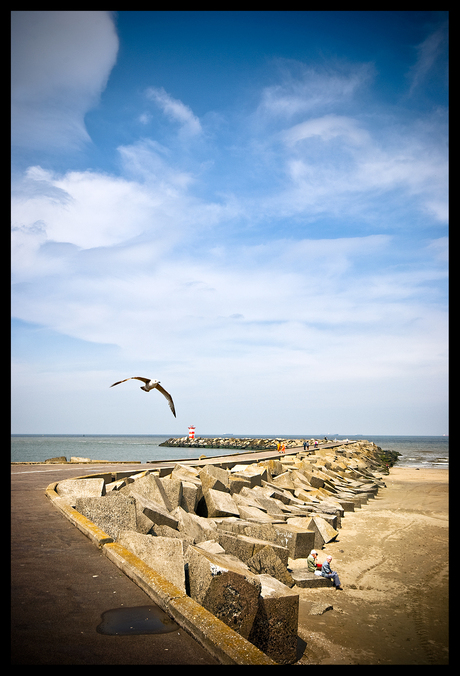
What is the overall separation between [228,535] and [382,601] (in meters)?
2.54

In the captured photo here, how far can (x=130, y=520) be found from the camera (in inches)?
241

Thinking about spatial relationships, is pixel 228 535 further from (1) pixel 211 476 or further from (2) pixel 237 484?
(2) pixel 237 484

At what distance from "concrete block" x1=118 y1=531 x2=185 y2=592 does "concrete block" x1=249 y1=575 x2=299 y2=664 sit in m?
0.79

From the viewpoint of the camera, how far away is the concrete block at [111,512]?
596 cm

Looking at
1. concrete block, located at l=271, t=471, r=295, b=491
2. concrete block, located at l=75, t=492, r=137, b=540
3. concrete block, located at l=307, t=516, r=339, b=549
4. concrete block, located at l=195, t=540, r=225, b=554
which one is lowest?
concrete block, located at l=271, t=471, r=295, b=491

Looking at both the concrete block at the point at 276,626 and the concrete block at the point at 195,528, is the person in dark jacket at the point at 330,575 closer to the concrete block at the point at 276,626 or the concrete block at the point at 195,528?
the concrete block at the point at 195,528

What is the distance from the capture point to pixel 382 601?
6445 millimetres

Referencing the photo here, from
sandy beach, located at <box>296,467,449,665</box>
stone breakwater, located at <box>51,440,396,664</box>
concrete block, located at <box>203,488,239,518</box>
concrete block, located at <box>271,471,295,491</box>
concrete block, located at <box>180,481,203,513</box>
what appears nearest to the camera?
stone breakwater, located at <box>51,440,396,664</box>

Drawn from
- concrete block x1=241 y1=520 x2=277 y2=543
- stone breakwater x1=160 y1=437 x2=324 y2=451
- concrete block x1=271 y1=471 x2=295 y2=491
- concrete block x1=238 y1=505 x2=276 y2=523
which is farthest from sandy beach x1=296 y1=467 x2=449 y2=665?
stone breakwater x1=160 y1=437 x2=324 y2=451

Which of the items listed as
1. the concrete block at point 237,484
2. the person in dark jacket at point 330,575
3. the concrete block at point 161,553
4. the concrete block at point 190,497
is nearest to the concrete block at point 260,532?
the person in dark jacket at point 330,575

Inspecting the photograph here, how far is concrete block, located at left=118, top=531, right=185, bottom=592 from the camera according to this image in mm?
4305

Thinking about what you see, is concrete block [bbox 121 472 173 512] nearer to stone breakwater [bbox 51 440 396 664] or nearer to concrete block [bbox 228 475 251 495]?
stone breakwater [bbox 51 440 396 664]

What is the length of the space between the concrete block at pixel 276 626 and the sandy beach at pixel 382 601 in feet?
2.01
